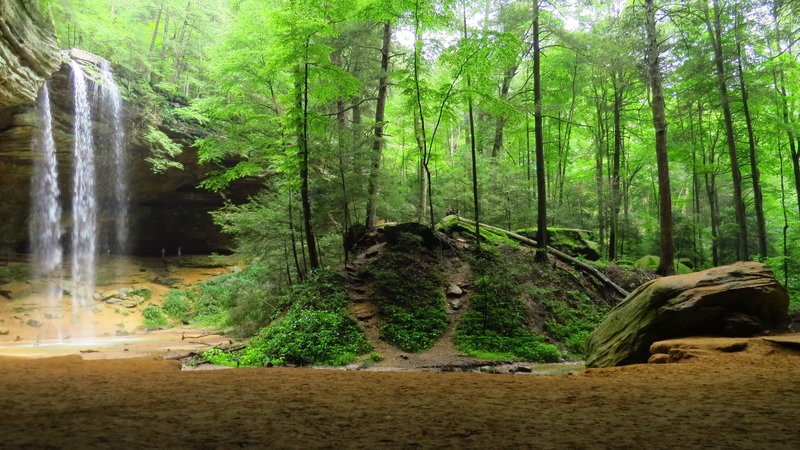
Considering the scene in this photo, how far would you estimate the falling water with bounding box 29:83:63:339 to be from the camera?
51.3ft

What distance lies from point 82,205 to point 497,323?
2004 centimetres

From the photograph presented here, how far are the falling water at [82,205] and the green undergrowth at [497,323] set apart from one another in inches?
649

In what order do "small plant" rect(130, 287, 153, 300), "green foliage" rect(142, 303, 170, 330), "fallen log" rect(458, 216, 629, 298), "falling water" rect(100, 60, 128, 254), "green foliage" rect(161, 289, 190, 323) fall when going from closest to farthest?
"fallen log" rect(458, 216, 629, 298) < "falling water" rect(100, 60, 128, 254) < "green foliage" rect(142, 303, 170, 330) < "green foliage" rect(161, 289, 190, 323) < "small plant" rect(130, 287, 153, 300)

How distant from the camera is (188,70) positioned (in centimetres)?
2475

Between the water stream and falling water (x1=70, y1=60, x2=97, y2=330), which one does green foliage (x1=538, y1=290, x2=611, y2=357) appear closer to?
the water stream

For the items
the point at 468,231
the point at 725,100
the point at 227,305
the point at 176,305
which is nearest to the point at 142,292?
the point at 176,305

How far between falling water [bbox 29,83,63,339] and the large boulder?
19.6 metres

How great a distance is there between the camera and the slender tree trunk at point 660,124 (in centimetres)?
1168

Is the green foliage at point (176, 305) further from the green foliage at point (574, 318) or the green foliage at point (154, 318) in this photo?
the green foliage at point (574, 318)

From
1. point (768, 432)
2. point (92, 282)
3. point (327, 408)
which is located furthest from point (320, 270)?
point (92, 282)

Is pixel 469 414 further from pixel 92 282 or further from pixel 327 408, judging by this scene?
pixel 92 282

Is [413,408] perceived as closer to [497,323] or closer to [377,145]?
[497,323]

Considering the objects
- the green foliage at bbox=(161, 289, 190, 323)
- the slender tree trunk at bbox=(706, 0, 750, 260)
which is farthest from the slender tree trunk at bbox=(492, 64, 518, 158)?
the green foliage at bbox=(161, 289, 190, 323)

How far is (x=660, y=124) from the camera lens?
38.9ft
